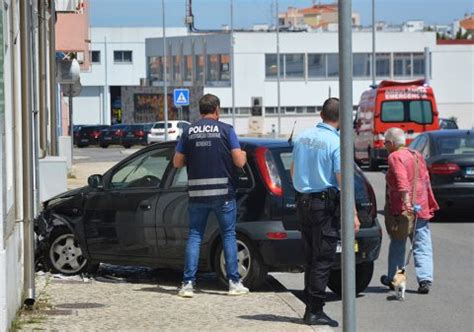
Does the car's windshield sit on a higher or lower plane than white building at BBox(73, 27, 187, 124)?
lower

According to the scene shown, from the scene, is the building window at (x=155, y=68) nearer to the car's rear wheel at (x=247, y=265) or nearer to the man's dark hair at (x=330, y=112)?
the car's rear wheel at (x=247, y=265)

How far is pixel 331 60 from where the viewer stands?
261 feet

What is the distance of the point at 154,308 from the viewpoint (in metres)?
9.80

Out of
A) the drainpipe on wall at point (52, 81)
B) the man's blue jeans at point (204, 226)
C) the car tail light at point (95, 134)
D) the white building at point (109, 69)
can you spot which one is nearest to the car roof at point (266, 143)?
the man's blue jeans at point (204, 226)

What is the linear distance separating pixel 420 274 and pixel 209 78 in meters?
68.8

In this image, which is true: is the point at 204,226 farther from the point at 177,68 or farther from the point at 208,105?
the point at 177,68

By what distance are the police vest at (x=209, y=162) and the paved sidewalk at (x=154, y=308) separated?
3.47 ft

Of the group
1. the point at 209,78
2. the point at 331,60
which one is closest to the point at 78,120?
the point at 209,78

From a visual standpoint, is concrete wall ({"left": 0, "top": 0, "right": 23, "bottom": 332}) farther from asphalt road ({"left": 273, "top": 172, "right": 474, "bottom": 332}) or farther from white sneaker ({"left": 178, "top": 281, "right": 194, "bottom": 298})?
asphalt road ({"left": 273, "top": 172, "right": 474, "bottom": 332})

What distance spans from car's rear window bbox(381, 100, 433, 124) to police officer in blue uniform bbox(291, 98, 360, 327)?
82.0 feet

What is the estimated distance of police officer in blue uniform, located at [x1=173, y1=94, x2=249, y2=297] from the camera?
1013cm

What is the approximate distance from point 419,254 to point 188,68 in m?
72.9

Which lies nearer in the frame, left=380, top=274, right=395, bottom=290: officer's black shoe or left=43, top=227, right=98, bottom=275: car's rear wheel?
left=380, top=274, right=395, bottom=290: officer's black shoe

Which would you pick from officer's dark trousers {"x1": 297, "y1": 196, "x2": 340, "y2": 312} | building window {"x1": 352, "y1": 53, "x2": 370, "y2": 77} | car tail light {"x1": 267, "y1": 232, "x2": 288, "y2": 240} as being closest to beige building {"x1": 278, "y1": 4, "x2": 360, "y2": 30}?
building window {"x1": 352, "y1": 53, "x2": 370, "y2": 77}
